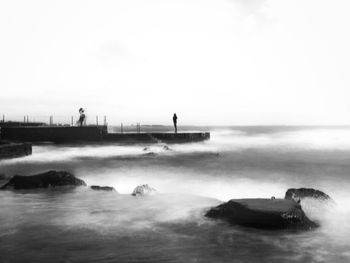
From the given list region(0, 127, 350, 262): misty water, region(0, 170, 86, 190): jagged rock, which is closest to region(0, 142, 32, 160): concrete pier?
region(0, 127, 350, 262): misty water

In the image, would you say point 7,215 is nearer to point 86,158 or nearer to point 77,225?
point 77,225

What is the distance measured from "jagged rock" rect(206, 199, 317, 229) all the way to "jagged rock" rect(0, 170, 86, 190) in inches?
314

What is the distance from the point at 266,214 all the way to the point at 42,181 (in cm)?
1003

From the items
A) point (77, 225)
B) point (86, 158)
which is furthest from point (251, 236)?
point (86, 158)

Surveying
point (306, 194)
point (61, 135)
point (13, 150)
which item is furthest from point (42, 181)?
point (61, 135)

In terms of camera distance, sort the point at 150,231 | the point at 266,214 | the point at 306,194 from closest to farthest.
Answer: the point at 266,214 < the point at 150,231 < the point at 306,194

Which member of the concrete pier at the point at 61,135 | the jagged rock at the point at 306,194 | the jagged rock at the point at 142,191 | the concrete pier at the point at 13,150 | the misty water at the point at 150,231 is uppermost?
the concrete pier at the point at 61,135

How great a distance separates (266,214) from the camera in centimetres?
953

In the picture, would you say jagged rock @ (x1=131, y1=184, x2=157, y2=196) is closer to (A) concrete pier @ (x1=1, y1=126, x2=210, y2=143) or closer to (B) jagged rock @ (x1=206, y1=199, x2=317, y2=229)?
(B) jagged rock @ (x1=206, y1=199, x2=317, y2=229)

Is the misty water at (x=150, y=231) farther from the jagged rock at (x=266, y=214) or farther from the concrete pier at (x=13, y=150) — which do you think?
the concrete pier at (x=13, y=150)

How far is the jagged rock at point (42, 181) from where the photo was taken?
1524cm

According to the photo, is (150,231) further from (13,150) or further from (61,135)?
(61,135)

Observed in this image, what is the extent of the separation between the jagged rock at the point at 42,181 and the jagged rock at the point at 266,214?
7978mm

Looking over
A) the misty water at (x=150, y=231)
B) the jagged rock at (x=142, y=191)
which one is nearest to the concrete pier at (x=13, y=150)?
the misty water at (x=150, y=231)
